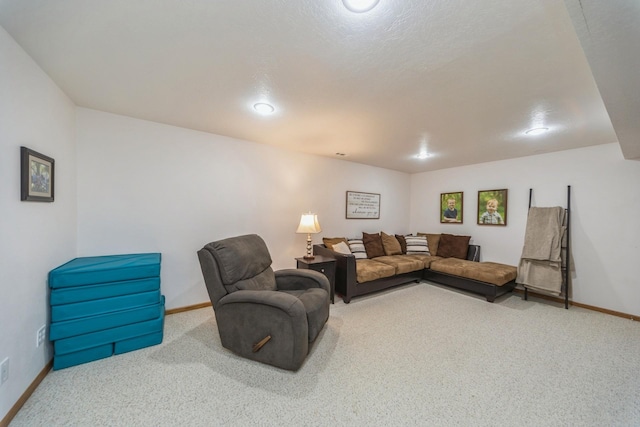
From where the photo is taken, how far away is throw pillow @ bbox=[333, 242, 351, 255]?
377 centimetres

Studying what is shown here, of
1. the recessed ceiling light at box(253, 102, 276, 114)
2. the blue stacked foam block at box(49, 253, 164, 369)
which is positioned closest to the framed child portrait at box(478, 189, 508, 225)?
the recessed ceiling light at box(253, 102, 276, 114)

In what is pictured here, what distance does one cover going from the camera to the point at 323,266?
3307 millimetres

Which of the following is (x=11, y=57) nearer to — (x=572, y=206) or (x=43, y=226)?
(x=43, y=226)

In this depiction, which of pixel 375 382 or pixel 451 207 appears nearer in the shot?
pixel 375 382

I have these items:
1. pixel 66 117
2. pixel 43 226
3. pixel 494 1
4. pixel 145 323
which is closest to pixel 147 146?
pixel 66 117

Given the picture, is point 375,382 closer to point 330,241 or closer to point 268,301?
point 268,301

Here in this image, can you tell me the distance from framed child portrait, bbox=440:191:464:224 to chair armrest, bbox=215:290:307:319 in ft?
13.6

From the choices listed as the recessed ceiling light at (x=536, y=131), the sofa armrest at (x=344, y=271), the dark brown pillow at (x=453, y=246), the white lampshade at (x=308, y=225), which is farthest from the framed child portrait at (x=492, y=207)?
the white lampshade at (x=308, y=225)

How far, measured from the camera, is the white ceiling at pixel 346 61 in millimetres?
1182

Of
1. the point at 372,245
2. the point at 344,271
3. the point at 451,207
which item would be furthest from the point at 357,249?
the point at 451,207

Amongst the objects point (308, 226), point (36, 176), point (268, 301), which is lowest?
point (268, 301)

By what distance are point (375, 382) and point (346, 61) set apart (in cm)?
231

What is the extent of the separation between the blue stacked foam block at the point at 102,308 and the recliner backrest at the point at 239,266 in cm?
A: 56

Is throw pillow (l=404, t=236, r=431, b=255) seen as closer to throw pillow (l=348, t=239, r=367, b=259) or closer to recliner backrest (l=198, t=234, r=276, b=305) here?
throw pillow (l=348, t=239, r=367, b=259)
